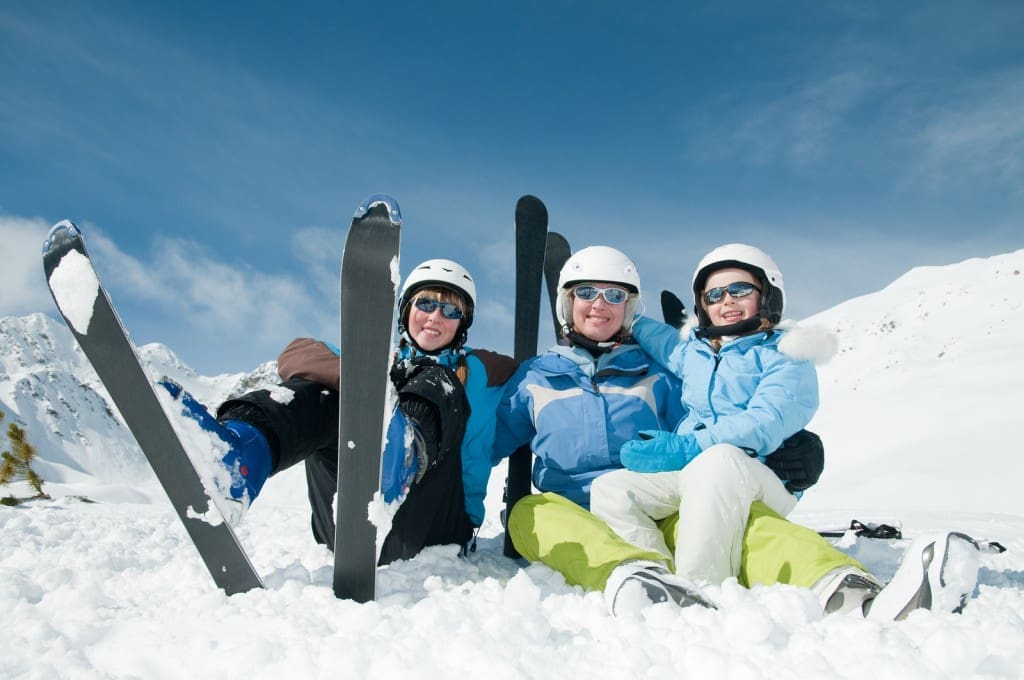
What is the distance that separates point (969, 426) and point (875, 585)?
7.66 m

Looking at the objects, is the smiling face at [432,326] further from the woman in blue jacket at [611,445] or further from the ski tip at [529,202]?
the ski tip at [529,202]

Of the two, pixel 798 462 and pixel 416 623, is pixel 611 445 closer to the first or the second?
pixel 798 462

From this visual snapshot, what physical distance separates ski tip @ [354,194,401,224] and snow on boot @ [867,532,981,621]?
1742 millimetres

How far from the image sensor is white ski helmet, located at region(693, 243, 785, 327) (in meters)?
3.13

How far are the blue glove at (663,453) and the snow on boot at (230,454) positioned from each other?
4.82ft

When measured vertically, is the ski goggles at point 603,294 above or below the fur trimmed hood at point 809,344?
above

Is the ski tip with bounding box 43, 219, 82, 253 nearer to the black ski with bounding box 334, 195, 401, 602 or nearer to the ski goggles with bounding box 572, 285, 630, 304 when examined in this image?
the black ski with bounding box 334, 195, 401, 602

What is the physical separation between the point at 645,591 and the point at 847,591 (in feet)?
1.95

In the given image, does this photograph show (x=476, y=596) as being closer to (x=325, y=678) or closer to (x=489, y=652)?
(x=489, y=652)

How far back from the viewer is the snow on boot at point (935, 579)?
158 centimetres

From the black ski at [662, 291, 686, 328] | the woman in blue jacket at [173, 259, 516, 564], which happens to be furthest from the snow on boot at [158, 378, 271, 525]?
the black ski at [662, 291, 686, 328]

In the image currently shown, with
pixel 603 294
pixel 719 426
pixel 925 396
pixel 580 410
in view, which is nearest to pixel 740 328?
pixel 719 426

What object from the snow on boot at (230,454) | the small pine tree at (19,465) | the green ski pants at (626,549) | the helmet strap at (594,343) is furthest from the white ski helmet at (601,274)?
the small pine tree at (19,465)

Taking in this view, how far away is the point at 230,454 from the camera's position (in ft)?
6.44
